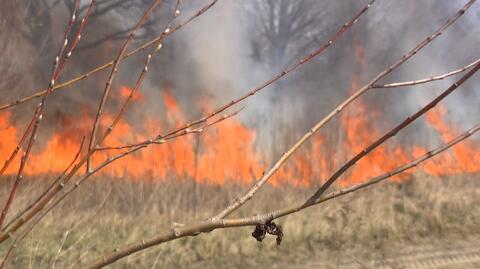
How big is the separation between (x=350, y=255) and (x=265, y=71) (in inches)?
222

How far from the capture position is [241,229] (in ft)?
25.1

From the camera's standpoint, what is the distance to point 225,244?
7312 millimetres

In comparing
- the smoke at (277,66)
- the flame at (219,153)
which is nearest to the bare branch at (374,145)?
the flame at (219,153)

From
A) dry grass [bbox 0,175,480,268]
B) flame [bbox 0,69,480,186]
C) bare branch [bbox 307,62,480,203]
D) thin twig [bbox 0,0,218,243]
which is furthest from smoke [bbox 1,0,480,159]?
bare branch [bbox 307,62,480,203]

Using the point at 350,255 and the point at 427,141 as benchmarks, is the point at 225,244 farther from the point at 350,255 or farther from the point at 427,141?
the point at 427,141

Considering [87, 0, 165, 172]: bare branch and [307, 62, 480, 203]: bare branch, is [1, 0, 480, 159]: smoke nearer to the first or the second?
[87, 0, 165, 172]: bare branch

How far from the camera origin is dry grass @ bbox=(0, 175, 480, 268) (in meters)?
7.01

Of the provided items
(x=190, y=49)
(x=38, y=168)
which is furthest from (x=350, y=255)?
(x=190, y=49)

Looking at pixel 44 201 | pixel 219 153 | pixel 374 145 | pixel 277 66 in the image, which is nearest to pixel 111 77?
pixel 44 201

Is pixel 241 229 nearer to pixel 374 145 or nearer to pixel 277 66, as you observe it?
pixel 277 66

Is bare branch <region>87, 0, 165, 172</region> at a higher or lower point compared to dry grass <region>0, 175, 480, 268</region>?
lower

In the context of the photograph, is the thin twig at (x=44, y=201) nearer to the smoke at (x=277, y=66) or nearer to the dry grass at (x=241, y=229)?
the dry grass at (x=241, y=229)

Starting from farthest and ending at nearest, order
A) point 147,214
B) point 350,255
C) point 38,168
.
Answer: point 38,168, point 147,214, point 350,255

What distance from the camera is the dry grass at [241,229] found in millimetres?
7008
